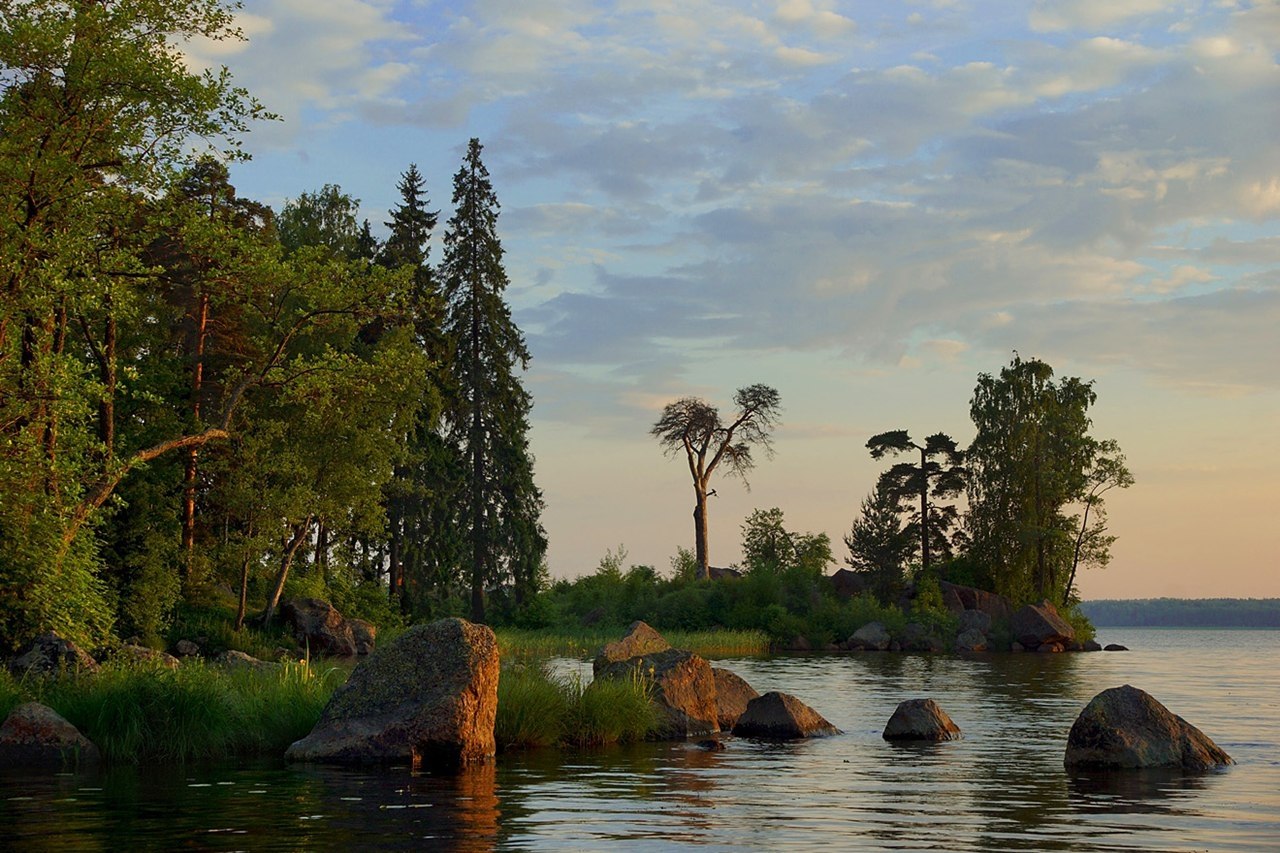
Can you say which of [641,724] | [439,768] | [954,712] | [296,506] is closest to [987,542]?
[296,506]

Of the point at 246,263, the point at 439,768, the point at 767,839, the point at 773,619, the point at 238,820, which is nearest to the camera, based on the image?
the point at 767,839

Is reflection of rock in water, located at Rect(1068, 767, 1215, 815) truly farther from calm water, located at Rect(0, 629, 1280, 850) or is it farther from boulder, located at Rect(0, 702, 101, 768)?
boulder, located at Rect(0, 702, 101, 768)

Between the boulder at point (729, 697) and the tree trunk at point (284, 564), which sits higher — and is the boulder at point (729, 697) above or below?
below

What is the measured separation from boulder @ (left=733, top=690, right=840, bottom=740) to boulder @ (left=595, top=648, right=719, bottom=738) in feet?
2.10

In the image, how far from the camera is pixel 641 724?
67.5 feet

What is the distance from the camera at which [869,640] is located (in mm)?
64250

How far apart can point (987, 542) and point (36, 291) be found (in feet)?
196

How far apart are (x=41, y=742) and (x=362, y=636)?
32148 millimetres

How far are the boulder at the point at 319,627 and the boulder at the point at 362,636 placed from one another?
172 millimetres

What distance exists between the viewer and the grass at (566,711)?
18.8m

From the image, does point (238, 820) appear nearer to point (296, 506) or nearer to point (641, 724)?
point (641, 724)

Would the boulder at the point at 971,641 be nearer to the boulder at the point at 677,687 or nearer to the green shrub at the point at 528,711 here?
the boulder at the point at 677,687

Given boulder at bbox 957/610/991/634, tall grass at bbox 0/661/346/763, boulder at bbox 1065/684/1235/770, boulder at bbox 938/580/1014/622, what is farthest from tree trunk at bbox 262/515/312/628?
boulder at bbox 938/580/1014/622

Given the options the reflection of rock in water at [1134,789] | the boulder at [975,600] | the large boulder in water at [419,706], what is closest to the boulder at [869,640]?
the boulder at [975,600]
